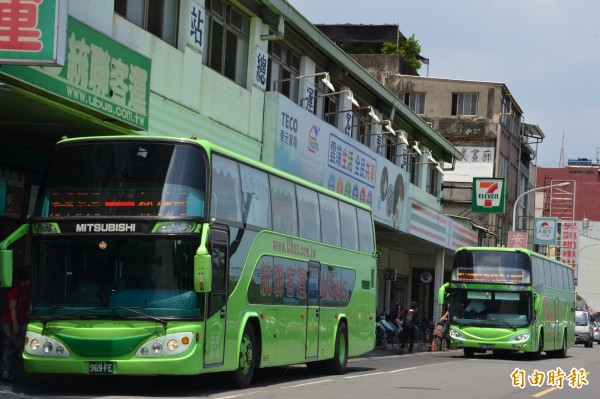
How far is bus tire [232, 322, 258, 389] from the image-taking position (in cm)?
1725

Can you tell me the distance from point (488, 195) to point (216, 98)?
3086cm

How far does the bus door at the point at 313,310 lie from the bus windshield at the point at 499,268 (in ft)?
46.3

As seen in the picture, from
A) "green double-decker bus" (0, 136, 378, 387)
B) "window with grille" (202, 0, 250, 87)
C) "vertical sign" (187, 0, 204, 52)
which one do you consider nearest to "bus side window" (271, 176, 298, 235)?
"green double-decker bus" (0, 136, 378, 387)

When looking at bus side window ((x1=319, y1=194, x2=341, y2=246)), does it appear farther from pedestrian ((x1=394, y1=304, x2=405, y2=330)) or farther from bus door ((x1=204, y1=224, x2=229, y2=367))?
pedestrian ((x1=394, y1=304, x2=405, y2=330))

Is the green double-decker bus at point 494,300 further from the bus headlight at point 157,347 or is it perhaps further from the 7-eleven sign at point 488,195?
the bus headlight at point 157,347

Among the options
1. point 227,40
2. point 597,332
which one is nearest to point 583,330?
point 597,332

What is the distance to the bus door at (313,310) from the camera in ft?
68.0

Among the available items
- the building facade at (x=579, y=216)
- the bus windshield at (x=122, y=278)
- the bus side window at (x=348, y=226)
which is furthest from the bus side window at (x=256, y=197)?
the building facade at (x=579, y=216)

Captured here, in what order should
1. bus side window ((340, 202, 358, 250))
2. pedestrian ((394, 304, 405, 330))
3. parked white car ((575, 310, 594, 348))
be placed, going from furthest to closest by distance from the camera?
parked white car ((575, 310, 594, 348)) < pedestrian ((394, 304, 405, 330)) < bus side window ((340, 202, 358, 250))

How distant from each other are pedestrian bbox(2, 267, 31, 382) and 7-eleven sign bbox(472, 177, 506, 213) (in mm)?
39733

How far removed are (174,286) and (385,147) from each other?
29.3 m

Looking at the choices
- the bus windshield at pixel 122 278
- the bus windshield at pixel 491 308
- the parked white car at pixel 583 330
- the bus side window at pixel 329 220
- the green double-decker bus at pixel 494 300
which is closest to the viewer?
the bus windshield at pixel 122 278

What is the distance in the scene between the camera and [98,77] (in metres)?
18.3

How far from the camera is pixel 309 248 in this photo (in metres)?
20.6
